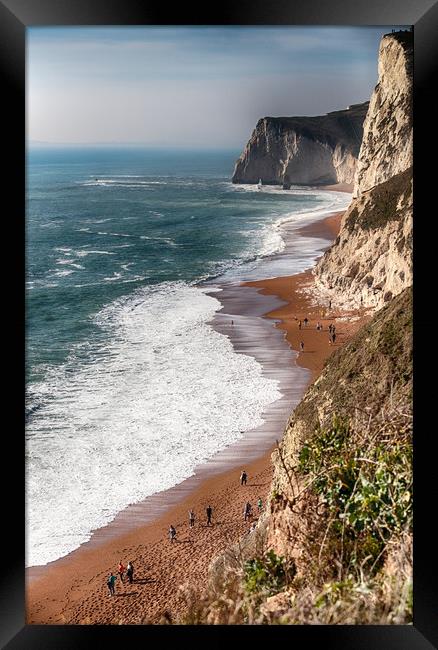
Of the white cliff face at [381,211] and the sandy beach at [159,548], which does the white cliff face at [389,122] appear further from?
the sandy beach at [159,548]


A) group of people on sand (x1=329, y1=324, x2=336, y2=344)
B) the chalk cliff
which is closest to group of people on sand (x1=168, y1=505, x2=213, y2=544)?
group of people on sand (x1=329, y1=324, x2=336, y2=344)

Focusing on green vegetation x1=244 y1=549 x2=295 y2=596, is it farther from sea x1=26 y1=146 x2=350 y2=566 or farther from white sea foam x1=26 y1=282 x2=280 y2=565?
white sea foam x1=26 y1=282 x2=280 y2=565

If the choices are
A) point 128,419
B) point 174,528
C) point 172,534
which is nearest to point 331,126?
point 128,419

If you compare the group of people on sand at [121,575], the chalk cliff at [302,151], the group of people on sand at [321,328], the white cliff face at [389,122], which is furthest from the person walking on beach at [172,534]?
the chalk cliff at [302,151]

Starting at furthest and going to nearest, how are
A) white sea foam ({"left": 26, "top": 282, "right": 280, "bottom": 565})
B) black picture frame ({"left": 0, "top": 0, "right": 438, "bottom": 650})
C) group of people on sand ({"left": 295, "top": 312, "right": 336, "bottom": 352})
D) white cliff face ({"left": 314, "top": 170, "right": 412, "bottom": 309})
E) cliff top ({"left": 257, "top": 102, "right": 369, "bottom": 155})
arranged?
1. cliff top ({"left": 257, "top": 102, "right": 369, "bottom": 155})
2. white cliff face ({"left": 314, "top": 170, "right": 412, "bottom": 309})
3. group of people on sand ({"left": 295, "top": 312, "right": 336, "bottom": 352})
4. white sea foam ({"left": 26, "top": 282, "right": 280, "bottom": 565})
5. black picture frame ({"left": 0, "top": 0, "right": 438, "bottom": 650})

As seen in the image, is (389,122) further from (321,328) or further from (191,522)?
(191,522)

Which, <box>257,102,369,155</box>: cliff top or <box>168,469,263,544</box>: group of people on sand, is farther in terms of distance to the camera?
<box>257,102,369,155</box>: cliff top
